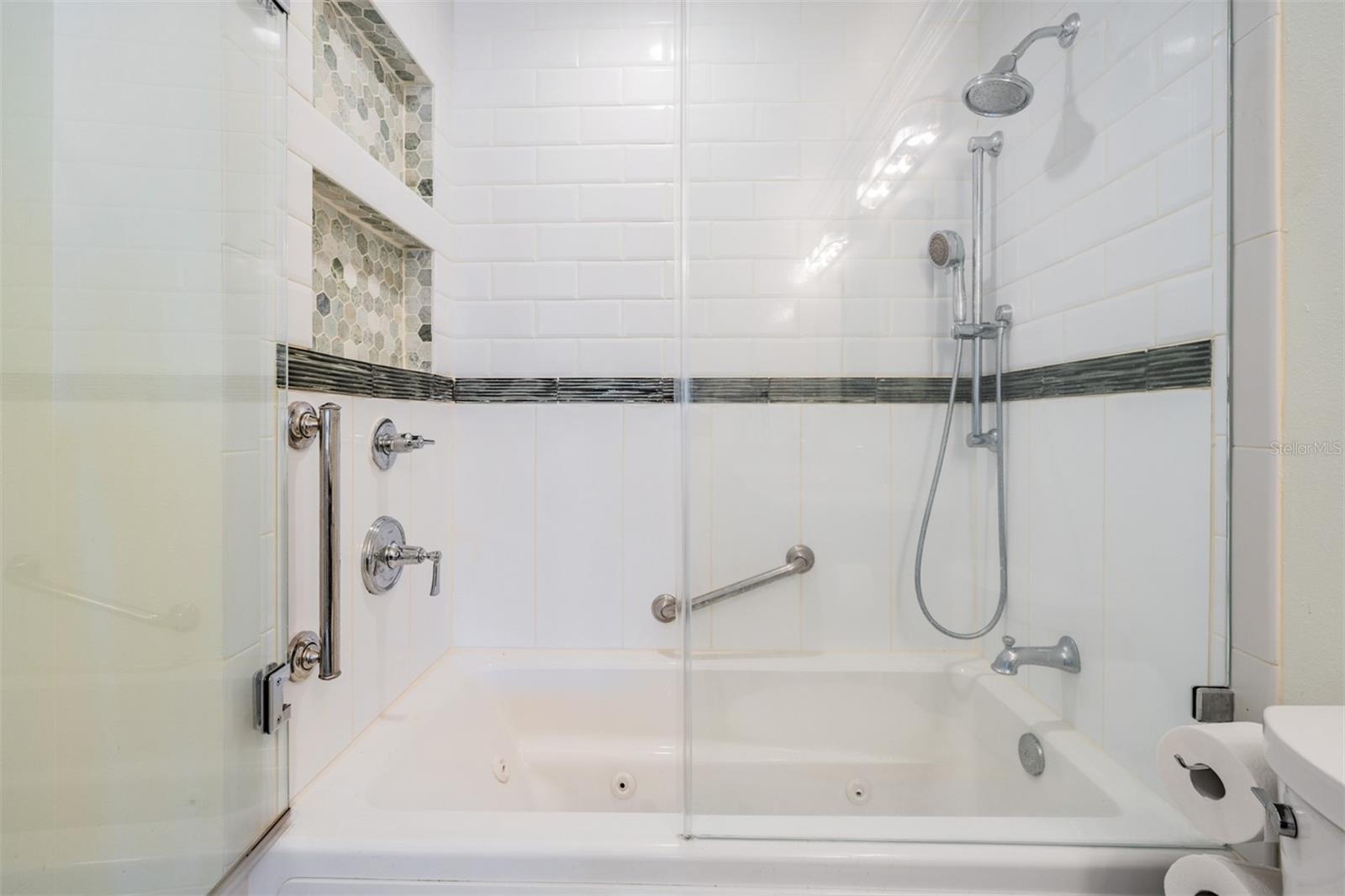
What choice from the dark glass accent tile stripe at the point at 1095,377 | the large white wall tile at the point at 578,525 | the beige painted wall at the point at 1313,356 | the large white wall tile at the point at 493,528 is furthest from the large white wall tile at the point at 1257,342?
the large white wall tile at the point at 493,528

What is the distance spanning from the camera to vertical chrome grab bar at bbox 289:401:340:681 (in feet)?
3.29

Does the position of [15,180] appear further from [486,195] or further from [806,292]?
[486,195]

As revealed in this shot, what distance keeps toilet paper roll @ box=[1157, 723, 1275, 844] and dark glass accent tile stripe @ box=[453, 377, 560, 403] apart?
1498mm

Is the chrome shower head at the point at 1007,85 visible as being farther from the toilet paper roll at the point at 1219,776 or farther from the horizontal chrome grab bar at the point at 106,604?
the horizontal chrome grab bar at the point at 106,604

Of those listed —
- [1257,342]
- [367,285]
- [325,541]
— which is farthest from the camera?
[367,285]

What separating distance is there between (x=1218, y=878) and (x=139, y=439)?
4.77 ft

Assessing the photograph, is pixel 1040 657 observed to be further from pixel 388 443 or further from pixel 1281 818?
pixel 388 443

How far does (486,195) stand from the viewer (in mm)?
1734

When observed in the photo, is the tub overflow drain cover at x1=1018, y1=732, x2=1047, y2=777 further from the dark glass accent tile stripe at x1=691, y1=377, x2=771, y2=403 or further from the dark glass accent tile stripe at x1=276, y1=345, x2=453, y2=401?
the dark glass accent tile stripe at x1=276, y1=345, x2=453, y2=401

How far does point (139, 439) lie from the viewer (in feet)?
2.30

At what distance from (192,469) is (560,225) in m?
1.19

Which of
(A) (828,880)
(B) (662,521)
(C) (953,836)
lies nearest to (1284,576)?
(C) (953,836)

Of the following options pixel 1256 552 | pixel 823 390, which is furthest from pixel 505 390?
pixel 1256 552

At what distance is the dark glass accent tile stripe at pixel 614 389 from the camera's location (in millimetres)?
1712
